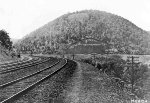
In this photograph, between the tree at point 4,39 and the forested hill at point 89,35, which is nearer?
the tree at point 4,39

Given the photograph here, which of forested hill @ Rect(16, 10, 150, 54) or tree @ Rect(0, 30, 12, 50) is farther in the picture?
forested hill @ Rect(16, 10, 150, 54)

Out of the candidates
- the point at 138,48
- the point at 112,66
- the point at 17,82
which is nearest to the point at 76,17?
the point at 138,48

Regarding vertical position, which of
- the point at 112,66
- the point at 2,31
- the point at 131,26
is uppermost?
the point at 131,26

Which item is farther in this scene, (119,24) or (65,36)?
(119,24)

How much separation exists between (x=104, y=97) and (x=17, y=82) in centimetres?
606

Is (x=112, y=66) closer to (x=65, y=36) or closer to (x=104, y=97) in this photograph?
(x=104, y=97)

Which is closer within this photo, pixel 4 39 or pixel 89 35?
pixel 4 39

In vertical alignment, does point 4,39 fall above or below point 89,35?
below

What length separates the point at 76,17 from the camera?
184 m

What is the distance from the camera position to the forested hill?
13562 cm

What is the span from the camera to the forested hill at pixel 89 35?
445 feet

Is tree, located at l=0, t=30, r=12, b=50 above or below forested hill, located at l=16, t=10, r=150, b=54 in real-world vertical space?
below

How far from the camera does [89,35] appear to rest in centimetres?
15338

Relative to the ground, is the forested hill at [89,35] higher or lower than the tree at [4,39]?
higher
